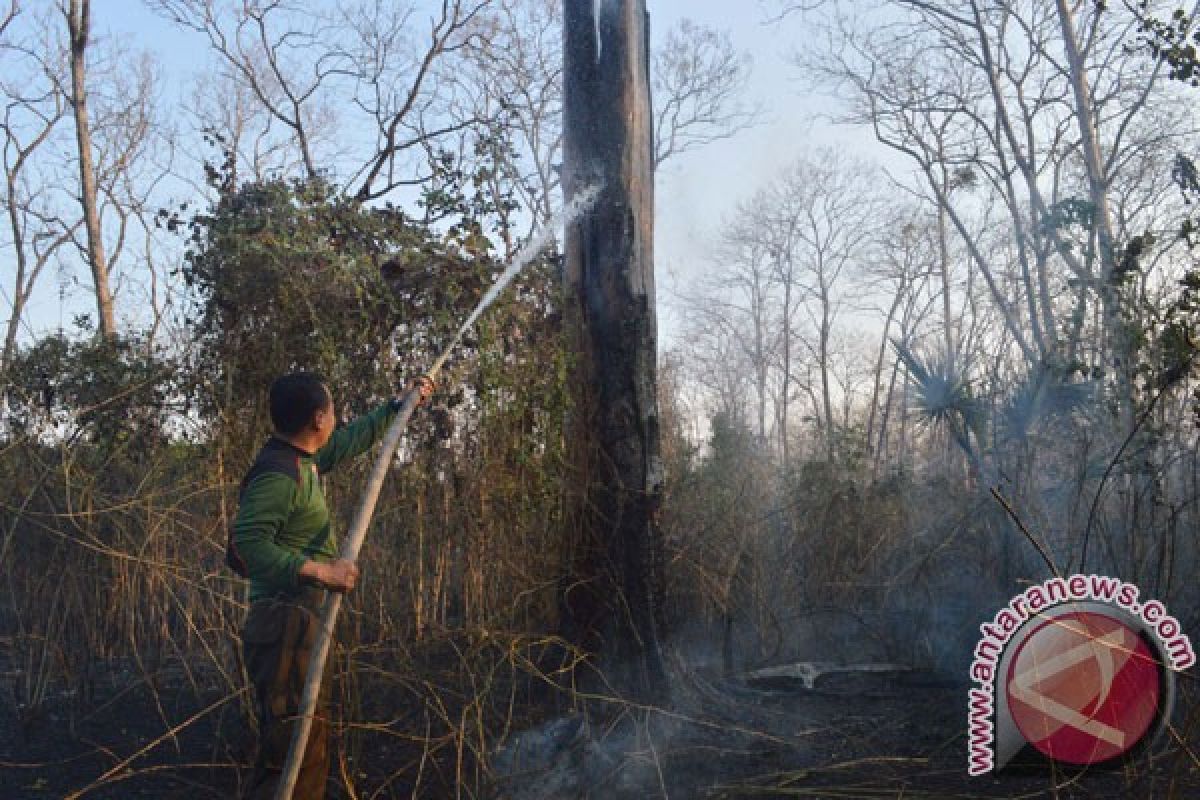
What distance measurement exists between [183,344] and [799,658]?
4143 millimetres

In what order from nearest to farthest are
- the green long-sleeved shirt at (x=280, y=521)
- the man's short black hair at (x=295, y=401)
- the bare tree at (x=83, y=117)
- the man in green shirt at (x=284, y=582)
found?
the green long-sleeved shirt at (x=280, y=521), the man in green shirt at (x=284, y=582), the man's short black hair at (x=295, y=401), the bare tree at (x=83, y=117)

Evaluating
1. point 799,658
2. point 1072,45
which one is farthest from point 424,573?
point 1072,45

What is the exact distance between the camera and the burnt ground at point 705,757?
3791 millimetres

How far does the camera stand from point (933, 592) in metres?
6.57

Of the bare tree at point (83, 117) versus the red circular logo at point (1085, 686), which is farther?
the bare tree at point (83, 117)

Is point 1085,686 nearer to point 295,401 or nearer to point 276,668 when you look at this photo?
point 276,668

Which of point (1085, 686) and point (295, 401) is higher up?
point (295, 401)

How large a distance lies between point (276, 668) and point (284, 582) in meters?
0.40

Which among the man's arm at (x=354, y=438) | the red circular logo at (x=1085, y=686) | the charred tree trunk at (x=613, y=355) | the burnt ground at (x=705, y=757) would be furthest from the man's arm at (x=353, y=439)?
the red circular logo at (x=1085, y=686)

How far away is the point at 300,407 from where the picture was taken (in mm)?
3502

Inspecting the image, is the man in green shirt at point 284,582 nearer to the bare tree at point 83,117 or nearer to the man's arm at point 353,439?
the man's arm at point 353,439

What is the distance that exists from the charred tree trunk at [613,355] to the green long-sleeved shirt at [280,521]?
1.57 metres

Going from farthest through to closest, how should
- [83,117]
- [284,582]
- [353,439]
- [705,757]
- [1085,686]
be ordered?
[83,117], [705,757], [353,439], [1085,686], [284,582]

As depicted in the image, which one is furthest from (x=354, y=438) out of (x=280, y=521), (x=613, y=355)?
(x=613, y=355)
